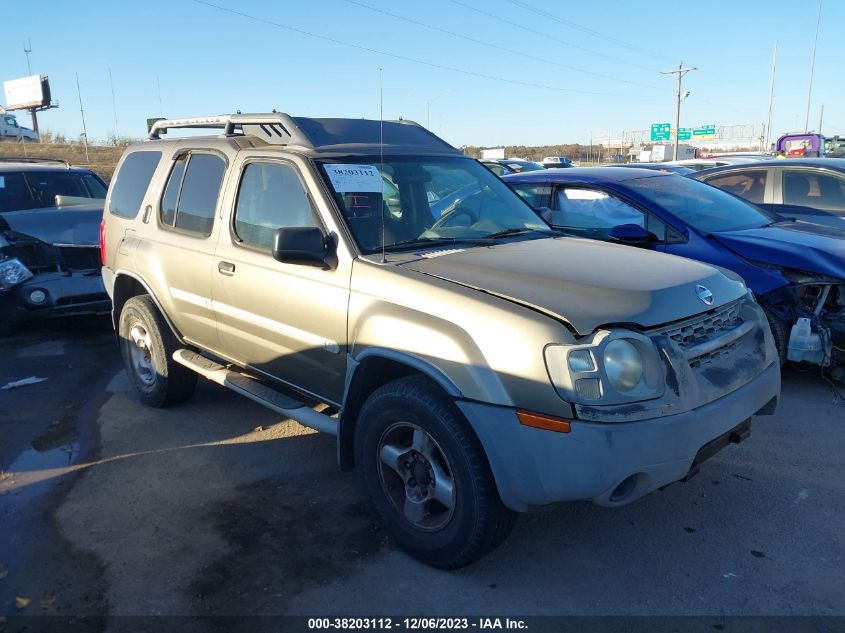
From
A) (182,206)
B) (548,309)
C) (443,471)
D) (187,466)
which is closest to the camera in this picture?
(548,309)

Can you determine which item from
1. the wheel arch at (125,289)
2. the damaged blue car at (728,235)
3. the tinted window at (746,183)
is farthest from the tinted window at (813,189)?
the wheel arch at (125,289)

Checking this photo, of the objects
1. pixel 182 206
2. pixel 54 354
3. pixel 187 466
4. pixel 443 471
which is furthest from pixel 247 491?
pixel 54 354

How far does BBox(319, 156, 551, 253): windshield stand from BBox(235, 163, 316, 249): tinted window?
12 centimetres

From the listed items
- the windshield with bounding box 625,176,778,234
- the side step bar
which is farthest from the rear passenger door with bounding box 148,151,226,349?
the windshield with bounding box 625,176,778,234

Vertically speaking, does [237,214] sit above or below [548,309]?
above

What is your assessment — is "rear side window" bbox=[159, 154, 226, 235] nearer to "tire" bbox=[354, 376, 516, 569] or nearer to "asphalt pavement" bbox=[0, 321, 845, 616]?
"asphalt pavement" bbox=[0, 321, 845, 616]

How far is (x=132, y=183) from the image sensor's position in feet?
17.9

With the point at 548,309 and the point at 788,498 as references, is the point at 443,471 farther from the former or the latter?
the point at 788,498

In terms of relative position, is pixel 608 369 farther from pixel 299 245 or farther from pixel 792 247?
pixel 792 247

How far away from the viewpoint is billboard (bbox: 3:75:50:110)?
146 feet

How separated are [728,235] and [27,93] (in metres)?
52.2

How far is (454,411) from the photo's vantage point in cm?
295

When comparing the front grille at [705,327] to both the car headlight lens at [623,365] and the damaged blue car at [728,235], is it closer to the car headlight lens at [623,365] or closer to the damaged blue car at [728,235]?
the car headlight lens at [623,365]

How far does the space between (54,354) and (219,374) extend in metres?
3.49
